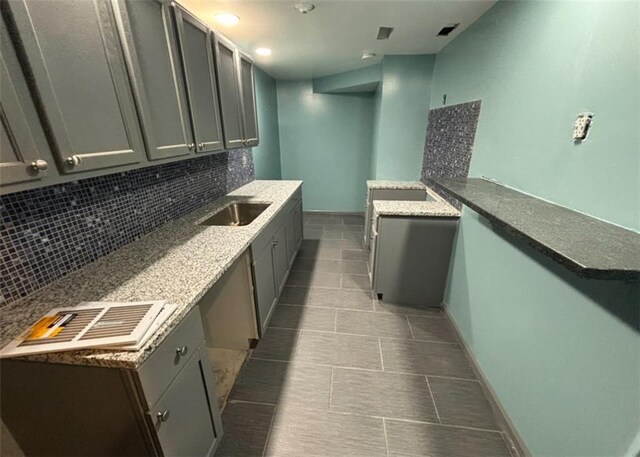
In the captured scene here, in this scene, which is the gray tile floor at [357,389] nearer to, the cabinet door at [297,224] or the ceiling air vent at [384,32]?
the cabinet door at [297,224]

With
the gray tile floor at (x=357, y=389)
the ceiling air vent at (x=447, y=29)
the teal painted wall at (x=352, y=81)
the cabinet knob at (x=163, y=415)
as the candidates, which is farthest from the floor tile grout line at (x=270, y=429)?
the teal painted wall at (x=352, y=81)

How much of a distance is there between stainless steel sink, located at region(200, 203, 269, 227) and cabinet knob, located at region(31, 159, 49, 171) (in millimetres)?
1509

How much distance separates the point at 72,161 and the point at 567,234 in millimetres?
1672

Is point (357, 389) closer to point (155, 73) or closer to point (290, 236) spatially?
point (290, 236)

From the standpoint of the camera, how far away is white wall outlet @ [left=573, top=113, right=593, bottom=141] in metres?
1.06

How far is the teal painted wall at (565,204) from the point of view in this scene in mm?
875

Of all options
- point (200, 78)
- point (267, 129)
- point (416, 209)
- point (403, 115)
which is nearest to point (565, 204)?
point (416, 209)

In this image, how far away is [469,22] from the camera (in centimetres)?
209

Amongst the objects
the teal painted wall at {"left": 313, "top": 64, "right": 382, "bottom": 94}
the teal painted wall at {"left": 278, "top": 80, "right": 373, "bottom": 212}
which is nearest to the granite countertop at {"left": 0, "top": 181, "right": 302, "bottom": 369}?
the teal painted wall at {"left": 313, "top": 64, "right": 382, "bottom": 94}

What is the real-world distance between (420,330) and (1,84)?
8.24 ft

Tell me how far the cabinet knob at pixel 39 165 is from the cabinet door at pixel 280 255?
1511mm

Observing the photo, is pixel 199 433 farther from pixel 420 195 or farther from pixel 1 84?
pixel 420 195

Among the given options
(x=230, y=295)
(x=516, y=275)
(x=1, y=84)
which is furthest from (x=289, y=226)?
(x=1, y=84)

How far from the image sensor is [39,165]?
750mm
